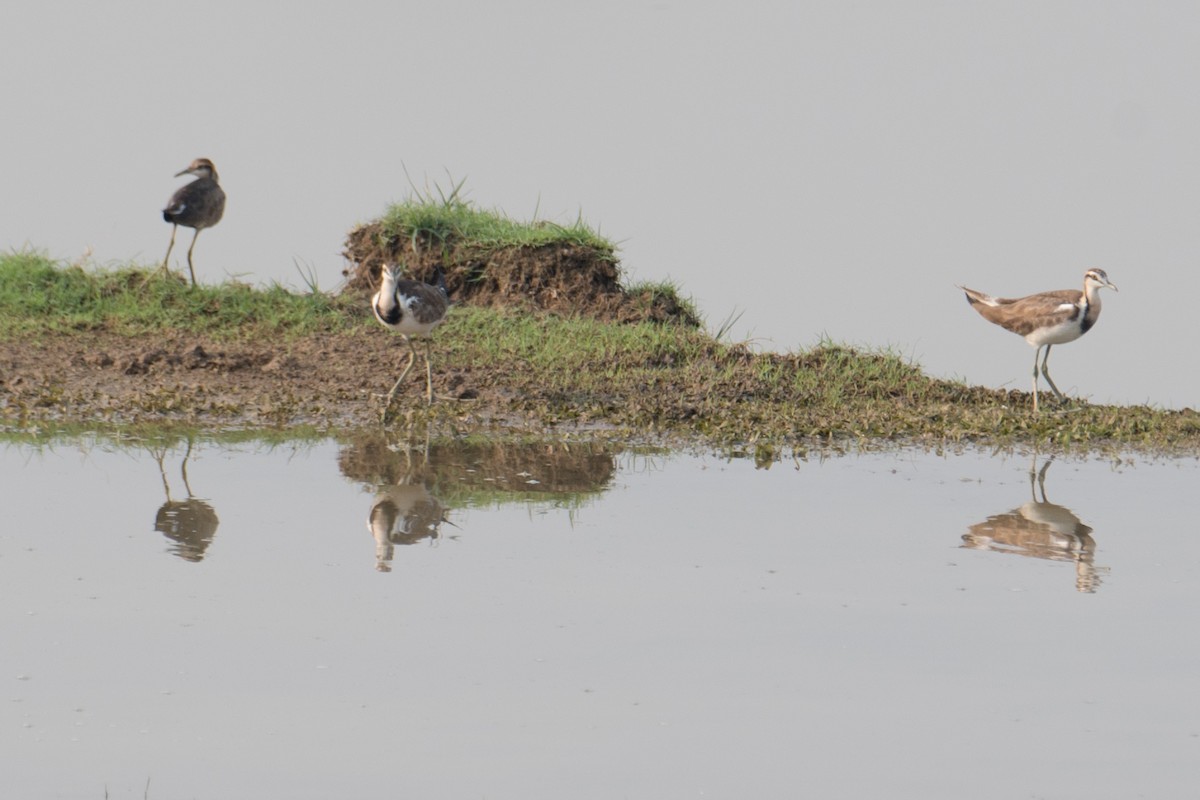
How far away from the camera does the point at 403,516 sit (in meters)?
10.9

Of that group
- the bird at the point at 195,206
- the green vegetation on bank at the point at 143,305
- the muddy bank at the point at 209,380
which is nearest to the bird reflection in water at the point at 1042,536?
the muddy bank at the point at 209,380

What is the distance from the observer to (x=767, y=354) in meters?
16.0

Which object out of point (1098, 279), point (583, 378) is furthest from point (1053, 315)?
point (583, 378)

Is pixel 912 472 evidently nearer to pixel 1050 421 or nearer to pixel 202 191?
pixel 1050 421

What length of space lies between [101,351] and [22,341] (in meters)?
0.94

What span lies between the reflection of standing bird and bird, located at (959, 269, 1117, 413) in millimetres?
6497

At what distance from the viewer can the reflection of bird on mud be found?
397 inches

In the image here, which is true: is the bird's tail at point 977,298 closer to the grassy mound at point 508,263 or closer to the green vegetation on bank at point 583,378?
the green vegetation on bank at point 583,378

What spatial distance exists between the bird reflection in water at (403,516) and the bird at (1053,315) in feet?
21.1

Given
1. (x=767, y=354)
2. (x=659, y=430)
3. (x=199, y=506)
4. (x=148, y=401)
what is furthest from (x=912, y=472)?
(x=148, y=401)

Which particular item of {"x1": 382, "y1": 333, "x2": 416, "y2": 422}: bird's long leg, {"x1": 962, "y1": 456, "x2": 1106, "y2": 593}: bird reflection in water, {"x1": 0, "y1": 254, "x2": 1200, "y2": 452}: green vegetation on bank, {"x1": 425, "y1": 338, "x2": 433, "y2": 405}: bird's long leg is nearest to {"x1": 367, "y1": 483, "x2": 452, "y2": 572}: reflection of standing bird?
{"x1": 382, "y1": 333, "x2": 416, "y2": 422}: bird's long leg

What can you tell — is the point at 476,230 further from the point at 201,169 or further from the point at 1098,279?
the point at 1098,279

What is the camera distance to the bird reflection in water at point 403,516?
1028 centimetres

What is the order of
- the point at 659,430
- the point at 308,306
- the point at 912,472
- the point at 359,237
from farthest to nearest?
the point at 359,237
the point at 308,306
the point at 659,430
the point at 912,472
